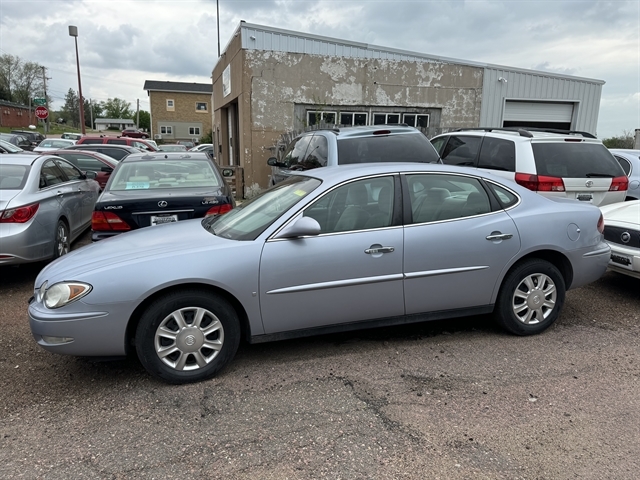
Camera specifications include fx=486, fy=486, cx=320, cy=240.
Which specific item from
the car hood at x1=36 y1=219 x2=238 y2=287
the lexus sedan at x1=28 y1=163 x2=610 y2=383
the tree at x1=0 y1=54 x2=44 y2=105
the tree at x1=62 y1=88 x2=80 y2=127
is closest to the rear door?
the lexus sedan at x1=28 y1=163 x2=610 y2=383

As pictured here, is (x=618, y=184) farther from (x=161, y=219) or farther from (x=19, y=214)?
(x=19, y=214)

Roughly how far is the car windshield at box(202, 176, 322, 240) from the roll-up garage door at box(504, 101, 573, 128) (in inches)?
498

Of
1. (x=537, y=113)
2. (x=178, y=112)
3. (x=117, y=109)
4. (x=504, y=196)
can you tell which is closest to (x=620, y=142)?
(x=537, y=113)

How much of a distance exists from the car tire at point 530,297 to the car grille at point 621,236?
146 cm

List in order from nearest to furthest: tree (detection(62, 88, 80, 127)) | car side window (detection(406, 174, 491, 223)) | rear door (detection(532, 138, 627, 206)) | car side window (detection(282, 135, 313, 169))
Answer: car side window (detection(406, 174, 491, 223)) < rear door (detection(532, 138, 627, 206)) < car side window (detection(282, 135, 313, 169)) < tree (detection(62, 88, 80, 127))

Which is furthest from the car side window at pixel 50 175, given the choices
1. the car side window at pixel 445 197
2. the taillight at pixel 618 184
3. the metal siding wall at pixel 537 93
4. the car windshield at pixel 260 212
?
the metal siding wall at pixel 537 93

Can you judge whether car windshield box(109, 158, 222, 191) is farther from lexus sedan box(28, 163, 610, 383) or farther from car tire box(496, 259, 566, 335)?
car tire box(496, 259, 566, 335)

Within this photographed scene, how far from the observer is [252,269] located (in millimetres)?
3527

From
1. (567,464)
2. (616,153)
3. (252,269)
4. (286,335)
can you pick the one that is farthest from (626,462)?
(616,153)

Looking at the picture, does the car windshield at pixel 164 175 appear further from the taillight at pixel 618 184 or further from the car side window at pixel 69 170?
the taillight at pixel 618 184

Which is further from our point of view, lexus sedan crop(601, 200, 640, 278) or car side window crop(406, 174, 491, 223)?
lexus sedan crop(601, 200, 640, 278)

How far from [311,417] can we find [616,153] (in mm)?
9055

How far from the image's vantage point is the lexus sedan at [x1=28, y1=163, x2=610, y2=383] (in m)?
3.37

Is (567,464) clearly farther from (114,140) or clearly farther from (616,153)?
(114,140)
